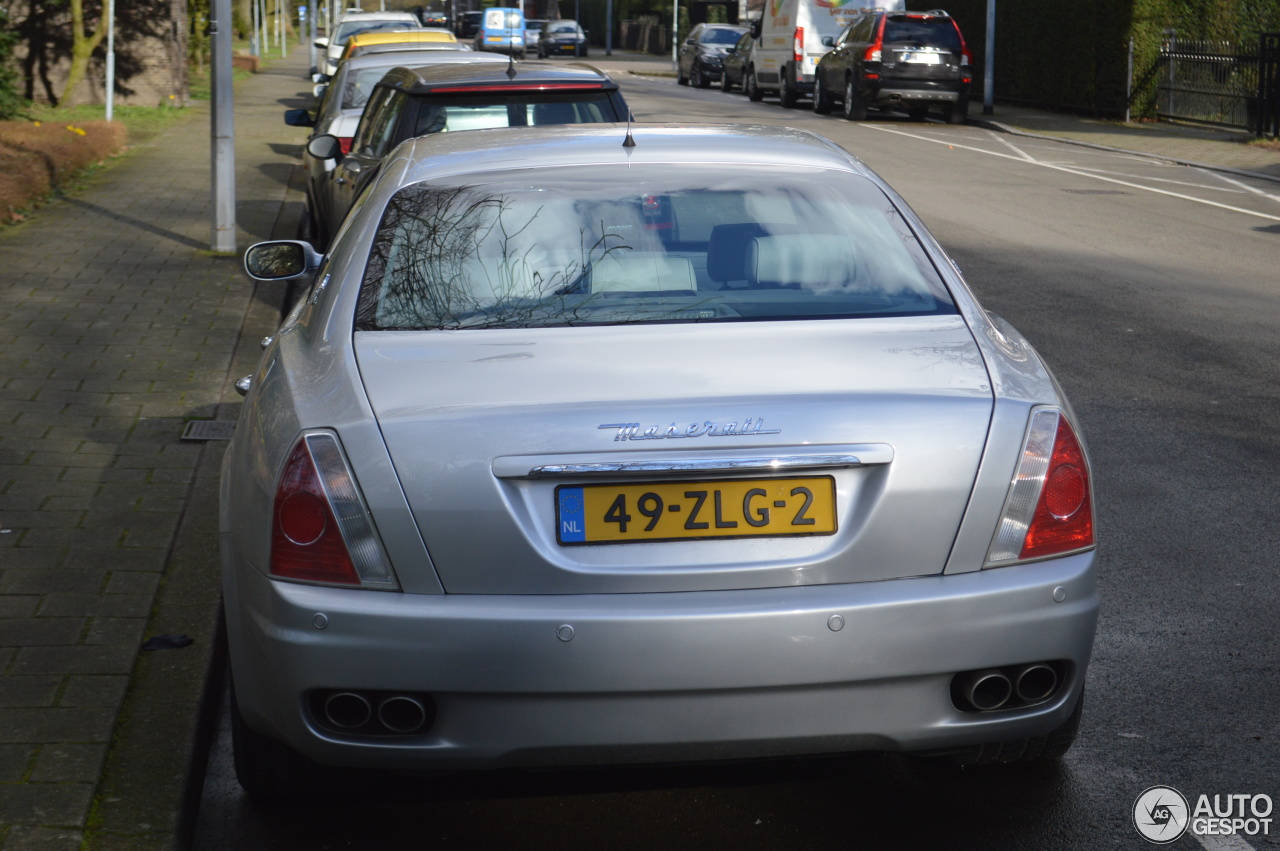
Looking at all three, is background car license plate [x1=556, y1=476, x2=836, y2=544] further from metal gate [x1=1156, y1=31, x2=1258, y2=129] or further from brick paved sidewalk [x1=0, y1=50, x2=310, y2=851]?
metal gate [x1=1156, y1=31, x2=1258, y2=129]

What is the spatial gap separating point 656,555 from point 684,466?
0.60 feet

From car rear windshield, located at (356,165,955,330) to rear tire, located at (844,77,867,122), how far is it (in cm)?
2475

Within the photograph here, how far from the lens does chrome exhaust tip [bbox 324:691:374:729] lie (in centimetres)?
287

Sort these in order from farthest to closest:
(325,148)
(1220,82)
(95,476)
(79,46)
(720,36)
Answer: (720,36)
(1220,82)
(79,46)
(325,148)
(95,476)

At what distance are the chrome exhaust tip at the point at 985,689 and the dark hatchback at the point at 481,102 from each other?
230 inches

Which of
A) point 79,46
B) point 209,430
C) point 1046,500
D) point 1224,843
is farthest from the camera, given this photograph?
point 79,46

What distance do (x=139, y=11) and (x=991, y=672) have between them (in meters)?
25.2

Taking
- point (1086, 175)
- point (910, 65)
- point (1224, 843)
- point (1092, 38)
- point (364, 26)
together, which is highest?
point (1092, 38)

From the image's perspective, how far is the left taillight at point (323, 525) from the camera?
9.29 ft

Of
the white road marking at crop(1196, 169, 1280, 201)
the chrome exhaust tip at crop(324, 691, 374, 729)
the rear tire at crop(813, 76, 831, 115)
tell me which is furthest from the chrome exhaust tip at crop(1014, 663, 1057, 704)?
the rear tire at crop(813, 76, 831, 115)

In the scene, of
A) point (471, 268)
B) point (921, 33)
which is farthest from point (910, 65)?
point (471, 268)

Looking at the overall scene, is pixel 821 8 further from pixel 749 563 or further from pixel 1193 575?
pixel 749 563

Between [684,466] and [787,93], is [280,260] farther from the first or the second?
[787,93]

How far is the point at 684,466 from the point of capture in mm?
2783
